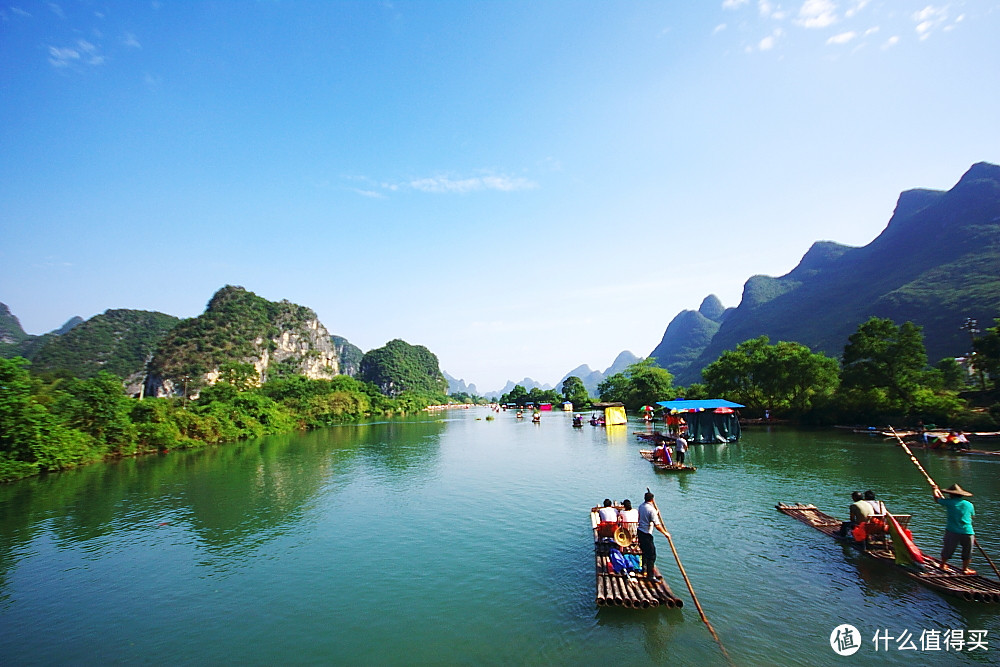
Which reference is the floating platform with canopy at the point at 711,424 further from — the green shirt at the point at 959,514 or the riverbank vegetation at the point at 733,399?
the green shirt at the point at 959,514

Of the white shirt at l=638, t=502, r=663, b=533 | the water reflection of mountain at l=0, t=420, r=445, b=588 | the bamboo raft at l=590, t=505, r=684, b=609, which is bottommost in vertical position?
the water reflection of mountain at l=0, t=420, r=445, b=588

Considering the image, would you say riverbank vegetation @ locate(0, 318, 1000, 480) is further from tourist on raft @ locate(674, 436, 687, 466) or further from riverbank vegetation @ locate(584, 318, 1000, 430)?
tourist on raft @ locate(674, 436, 687, 466)

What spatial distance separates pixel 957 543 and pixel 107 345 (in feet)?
629

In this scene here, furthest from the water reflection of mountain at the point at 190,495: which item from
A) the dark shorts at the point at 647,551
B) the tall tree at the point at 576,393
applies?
Result: the tall tree at the point at 576,393

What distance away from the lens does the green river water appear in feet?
30.8

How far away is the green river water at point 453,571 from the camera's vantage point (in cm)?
938

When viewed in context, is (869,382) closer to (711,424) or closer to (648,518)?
(711,424)

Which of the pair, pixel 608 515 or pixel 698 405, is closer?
pixel 608 515

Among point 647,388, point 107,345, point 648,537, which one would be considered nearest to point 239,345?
point 107,345

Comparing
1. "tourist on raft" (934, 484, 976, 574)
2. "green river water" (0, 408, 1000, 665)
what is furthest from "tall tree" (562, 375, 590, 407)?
"tourist on raft" (934, 484, 976, 574)

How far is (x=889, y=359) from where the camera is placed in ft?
146

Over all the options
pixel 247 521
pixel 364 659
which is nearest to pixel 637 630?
pixel 364 659

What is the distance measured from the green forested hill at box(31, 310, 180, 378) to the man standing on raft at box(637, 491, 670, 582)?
161m

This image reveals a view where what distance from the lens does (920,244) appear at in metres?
143
